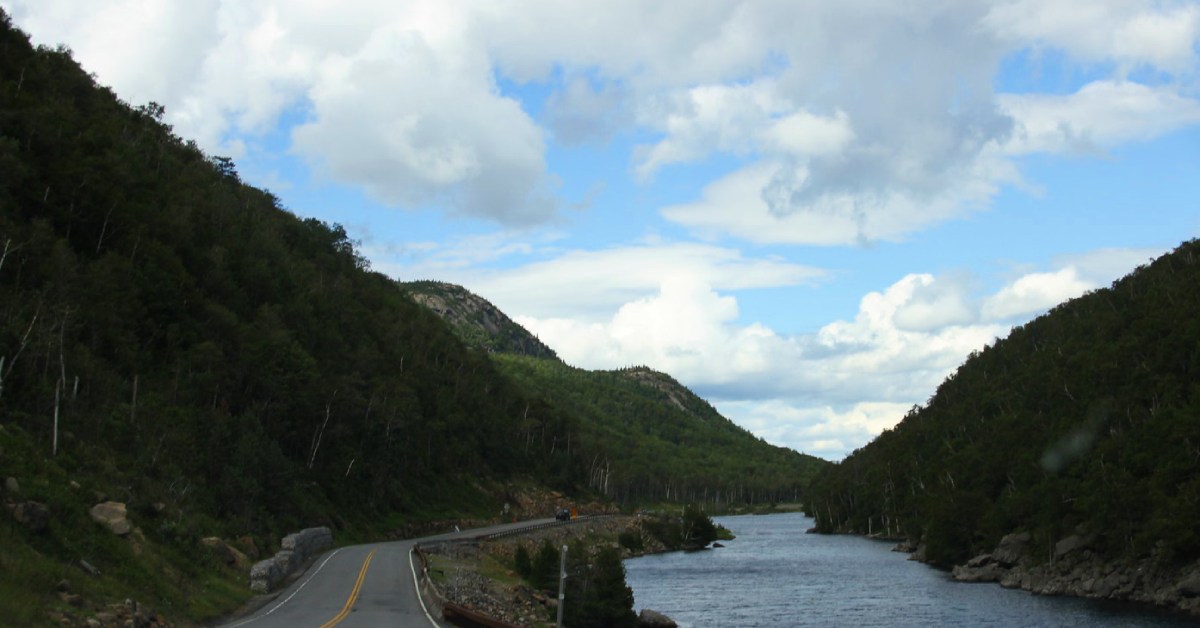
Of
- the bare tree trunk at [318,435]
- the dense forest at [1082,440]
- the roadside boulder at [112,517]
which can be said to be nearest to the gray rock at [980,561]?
the dense forest at [1082,440]

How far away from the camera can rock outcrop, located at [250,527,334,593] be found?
45.5 m

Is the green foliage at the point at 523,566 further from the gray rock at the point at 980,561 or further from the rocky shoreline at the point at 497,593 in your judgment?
the gray rock at the point at 980,561

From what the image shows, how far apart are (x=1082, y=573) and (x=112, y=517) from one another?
77643mm

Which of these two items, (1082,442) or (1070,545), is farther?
(1082,442)

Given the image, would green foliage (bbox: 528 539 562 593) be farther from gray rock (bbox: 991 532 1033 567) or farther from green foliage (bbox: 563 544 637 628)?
gray rock (bbox: 991 532 1033 567)

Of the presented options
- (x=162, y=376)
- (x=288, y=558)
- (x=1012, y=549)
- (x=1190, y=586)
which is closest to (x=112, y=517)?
(x=288, y=558)

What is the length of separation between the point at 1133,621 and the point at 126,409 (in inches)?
2515

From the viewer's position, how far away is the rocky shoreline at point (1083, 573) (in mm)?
74438

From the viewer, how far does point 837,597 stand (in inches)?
3169

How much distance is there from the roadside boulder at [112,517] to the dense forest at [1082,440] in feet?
237

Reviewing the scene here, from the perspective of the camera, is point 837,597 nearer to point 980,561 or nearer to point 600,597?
point 600,597

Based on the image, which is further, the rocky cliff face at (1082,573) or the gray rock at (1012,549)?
the gray rock at (1012,549)

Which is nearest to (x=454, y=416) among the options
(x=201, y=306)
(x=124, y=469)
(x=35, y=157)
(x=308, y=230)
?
(x=308, y=230)

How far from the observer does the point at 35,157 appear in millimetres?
70500
